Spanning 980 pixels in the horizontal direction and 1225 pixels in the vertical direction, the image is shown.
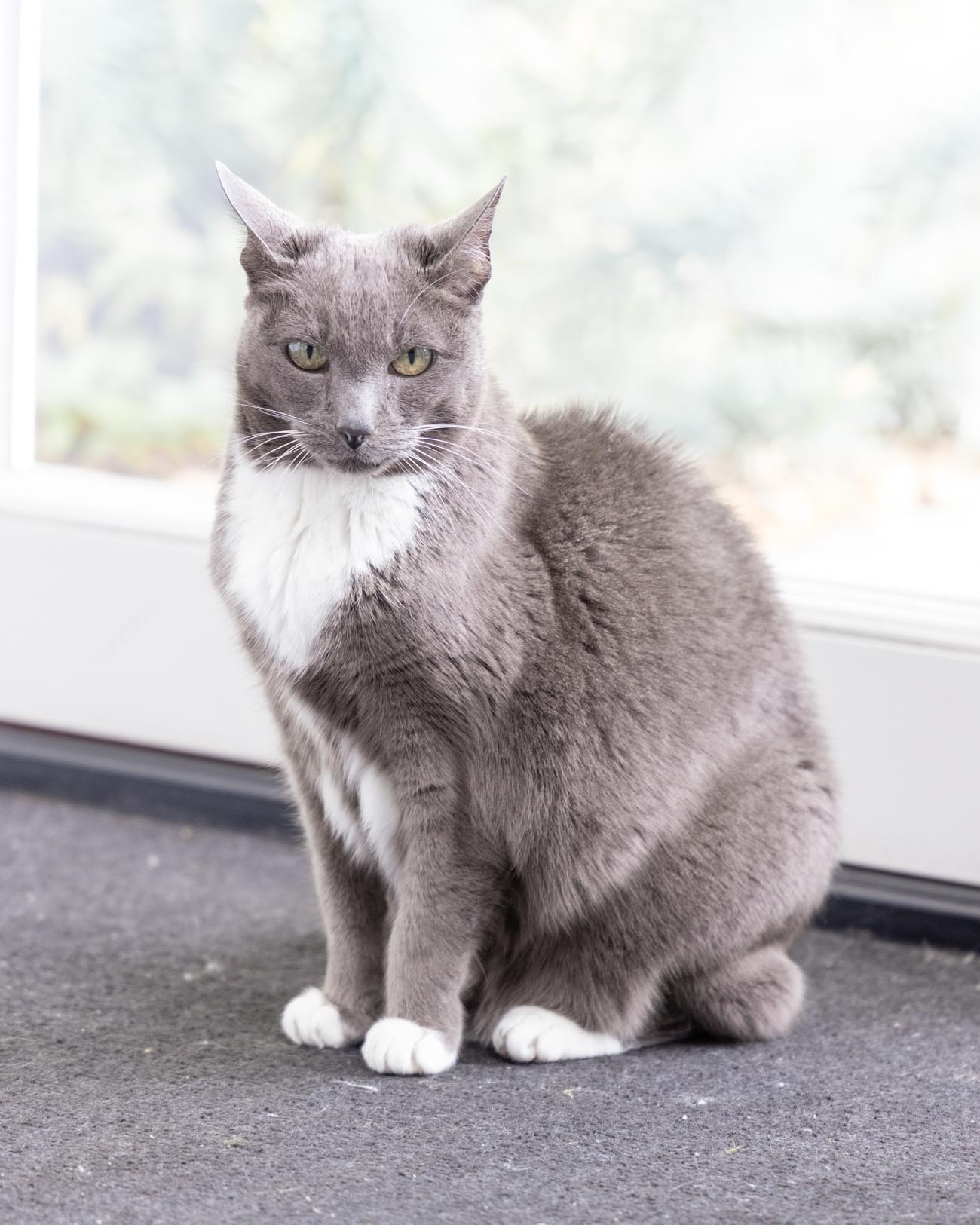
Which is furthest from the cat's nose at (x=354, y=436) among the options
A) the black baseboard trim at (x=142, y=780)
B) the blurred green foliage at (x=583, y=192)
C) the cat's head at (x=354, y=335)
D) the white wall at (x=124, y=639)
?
the black baseboard trim at (x=142, y=780)

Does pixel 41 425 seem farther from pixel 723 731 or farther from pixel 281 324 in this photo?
pixel 723 731

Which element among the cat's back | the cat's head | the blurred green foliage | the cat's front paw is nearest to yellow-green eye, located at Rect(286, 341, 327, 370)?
the cat's head

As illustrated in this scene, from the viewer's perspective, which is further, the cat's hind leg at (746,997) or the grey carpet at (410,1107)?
the cat's hind leg at (746,997)

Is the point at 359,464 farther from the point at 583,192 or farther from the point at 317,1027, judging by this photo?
the point at 583,192

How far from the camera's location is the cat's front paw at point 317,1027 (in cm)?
117

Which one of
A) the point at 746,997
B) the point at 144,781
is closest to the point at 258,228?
the point at 746,997

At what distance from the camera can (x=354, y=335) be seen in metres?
1.04

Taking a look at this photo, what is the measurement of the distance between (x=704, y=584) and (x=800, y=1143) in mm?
468

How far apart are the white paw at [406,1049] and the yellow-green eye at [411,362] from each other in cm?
54

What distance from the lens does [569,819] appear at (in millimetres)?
1127

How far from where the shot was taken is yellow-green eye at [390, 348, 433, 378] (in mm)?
1068

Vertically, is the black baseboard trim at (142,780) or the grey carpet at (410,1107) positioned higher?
the grey carpet at (410,1107)

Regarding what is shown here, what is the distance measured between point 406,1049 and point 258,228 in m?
0.68

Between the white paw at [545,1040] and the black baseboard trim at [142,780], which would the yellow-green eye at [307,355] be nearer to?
the white paw at [545,1040]
